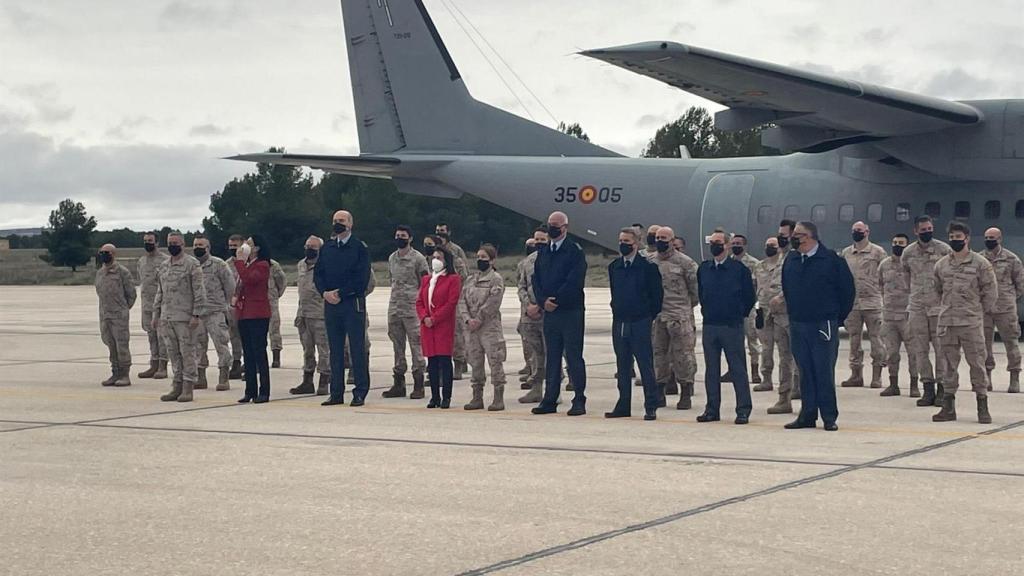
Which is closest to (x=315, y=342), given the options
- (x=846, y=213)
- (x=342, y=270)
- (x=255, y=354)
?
(x=255, y=354)

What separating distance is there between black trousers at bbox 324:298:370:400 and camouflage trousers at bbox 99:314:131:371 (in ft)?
→ 10.8

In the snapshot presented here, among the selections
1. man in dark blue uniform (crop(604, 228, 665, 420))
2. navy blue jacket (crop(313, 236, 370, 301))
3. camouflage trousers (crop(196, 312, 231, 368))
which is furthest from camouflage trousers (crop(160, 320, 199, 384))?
man in dark blue uniform (crop(604, 228, 665, 420))

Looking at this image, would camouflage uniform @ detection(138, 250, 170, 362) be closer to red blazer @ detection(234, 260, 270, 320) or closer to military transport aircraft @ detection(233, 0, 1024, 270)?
red blazer @ detection(234, 260, 270, 320)

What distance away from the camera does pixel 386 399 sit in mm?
13156

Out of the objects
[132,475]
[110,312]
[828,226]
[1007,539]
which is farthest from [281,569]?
[828,226]

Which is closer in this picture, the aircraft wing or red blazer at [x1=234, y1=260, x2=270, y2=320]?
red blazer at [x1=234, y1=260, x2=270, y2=320]

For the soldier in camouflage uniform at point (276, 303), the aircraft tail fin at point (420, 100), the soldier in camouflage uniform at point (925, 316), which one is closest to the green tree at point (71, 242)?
the aircraft tail fin at point (420, 100)

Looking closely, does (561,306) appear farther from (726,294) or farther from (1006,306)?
(1006,306)

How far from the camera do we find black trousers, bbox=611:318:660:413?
11297 millimetres

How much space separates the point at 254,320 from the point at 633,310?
13.1ft

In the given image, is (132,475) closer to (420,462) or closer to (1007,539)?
(420,462)

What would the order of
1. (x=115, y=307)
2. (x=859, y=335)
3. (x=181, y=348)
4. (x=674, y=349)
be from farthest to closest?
(x=115, y=307) < (x=859, y=335) < (x=181, y=348) < (x=674, y=349)

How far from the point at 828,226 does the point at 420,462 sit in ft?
44.3

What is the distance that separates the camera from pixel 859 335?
14.4m
